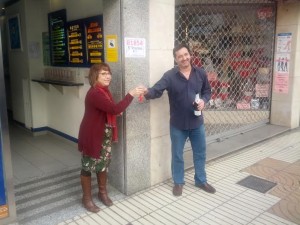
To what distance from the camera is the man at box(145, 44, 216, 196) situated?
3.42 m

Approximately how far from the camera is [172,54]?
375 cm

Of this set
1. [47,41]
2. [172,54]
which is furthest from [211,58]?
[47,41]

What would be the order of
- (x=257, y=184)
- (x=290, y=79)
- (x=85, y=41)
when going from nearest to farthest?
(x=257, y=184) → (x=85, y=41) → (x=290, y=79)

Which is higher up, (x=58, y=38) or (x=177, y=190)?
(x=58, y=38)

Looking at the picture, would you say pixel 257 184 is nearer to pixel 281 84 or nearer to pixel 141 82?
pixel 141 82

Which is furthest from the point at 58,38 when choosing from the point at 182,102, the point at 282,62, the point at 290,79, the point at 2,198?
the point at 290,79

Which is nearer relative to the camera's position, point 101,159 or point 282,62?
point 101,159

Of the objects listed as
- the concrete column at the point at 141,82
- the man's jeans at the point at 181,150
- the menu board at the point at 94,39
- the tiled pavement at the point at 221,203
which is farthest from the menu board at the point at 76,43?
the tiled pavement at the point at 221,203

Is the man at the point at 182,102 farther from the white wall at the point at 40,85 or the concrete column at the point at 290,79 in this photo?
the concrete column at the point at 290,79

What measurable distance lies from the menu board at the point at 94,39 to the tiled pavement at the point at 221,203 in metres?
1.96

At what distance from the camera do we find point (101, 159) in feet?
10.5

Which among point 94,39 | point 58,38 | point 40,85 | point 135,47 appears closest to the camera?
point 135,47

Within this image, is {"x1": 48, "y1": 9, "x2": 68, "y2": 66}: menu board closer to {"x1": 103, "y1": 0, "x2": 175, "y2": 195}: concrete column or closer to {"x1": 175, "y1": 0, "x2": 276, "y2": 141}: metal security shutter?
{"x1": 103, "y1": 0, "x2": 175, "y2": 195}: concrete column

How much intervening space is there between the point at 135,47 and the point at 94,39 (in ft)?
4.24
